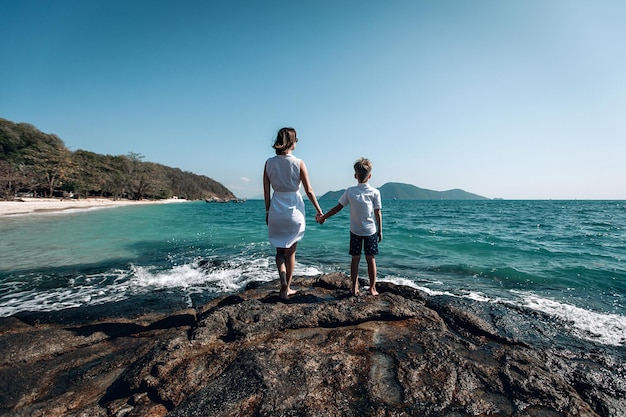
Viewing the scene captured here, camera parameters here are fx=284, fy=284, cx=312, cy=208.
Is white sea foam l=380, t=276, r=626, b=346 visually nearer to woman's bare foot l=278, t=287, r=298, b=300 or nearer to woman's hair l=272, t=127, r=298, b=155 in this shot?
woman's bare foot l=278, t=287, r=298, b=300

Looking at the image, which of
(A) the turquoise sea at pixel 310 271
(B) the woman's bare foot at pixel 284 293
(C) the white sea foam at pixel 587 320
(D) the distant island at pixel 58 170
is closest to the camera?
(C) the white sea foam at pixel 587 320

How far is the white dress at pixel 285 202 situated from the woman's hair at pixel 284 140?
A: 0.11m

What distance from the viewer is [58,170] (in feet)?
176

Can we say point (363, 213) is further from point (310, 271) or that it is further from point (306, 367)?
point (310, 271)

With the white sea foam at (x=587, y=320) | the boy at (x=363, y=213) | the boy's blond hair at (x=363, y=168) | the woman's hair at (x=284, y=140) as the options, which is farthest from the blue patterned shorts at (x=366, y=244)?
the white sea foam at (x=587, y=320)

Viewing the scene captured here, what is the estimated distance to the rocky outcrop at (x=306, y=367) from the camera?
7.84ft

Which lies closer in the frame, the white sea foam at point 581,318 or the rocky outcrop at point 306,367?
the rocky outcrop at point 306,367

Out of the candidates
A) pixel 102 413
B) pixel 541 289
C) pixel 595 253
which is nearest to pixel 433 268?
pixel 541 289

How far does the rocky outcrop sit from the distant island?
56.0m

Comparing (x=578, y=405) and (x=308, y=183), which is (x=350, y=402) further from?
(x=308, y=183)

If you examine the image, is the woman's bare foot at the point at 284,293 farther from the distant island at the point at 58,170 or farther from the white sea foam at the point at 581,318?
the distant island at the point at 58,170

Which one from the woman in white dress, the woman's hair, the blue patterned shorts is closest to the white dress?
the woman in white dress

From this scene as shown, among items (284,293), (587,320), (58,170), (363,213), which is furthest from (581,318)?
(58,170)

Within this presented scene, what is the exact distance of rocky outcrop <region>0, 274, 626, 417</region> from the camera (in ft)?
7.84
